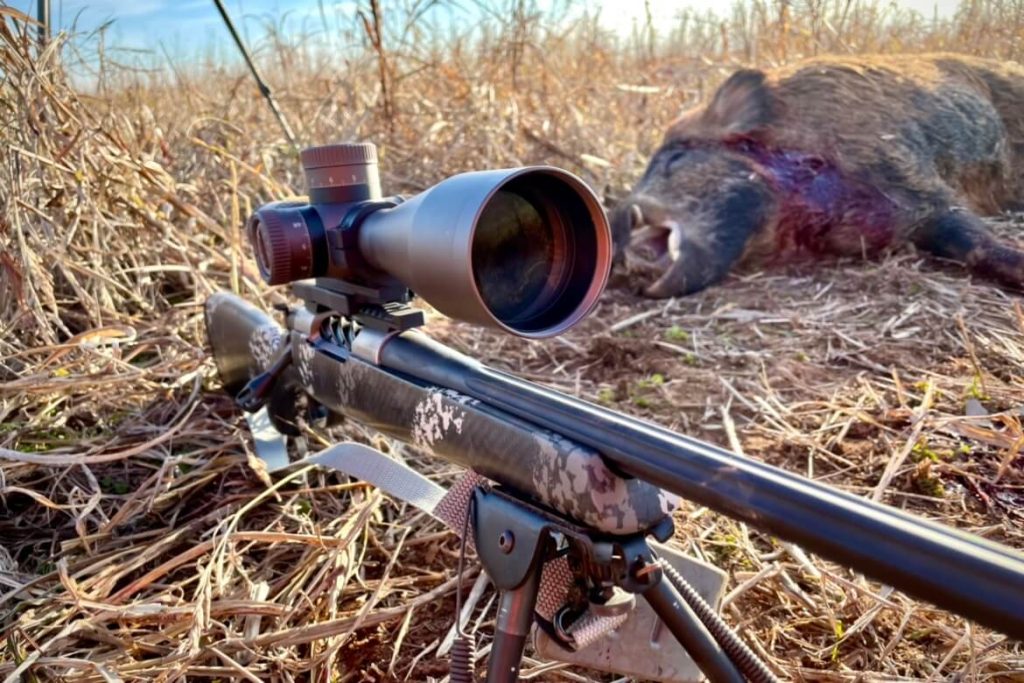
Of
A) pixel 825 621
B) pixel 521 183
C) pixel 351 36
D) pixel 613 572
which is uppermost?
pixel 351 36

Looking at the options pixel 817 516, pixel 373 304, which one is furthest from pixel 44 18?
pixel 817 516

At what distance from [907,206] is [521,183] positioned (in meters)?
3.99

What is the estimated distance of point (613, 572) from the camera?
1.23 metres

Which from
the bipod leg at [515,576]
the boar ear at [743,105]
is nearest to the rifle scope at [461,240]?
the bipod leg at [515,576]

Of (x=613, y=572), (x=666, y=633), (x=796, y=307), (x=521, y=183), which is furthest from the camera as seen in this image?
(x=796, y=307)

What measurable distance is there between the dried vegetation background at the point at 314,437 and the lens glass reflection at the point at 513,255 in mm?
945

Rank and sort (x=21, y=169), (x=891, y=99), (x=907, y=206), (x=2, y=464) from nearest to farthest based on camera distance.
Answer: (x=2, y=464), (x=21, y=169), (x=907, y=206), (x=891, y=99)

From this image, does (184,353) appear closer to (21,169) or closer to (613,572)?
(21,169)

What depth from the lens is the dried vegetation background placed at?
191cm

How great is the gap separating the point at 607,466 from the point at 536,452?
14 centimetres

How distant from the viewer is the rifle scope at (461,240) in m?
1.28

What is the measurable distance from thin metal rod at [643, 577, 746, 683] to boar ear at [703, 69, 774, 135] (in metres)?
4.18

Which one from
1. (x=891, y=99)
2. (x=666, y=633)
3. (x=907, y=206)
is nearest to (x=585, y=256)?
(x=666, y=633)

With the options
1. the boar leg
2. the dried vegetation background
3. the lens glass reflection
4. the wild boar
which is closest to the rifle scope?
the lens glass reflection
